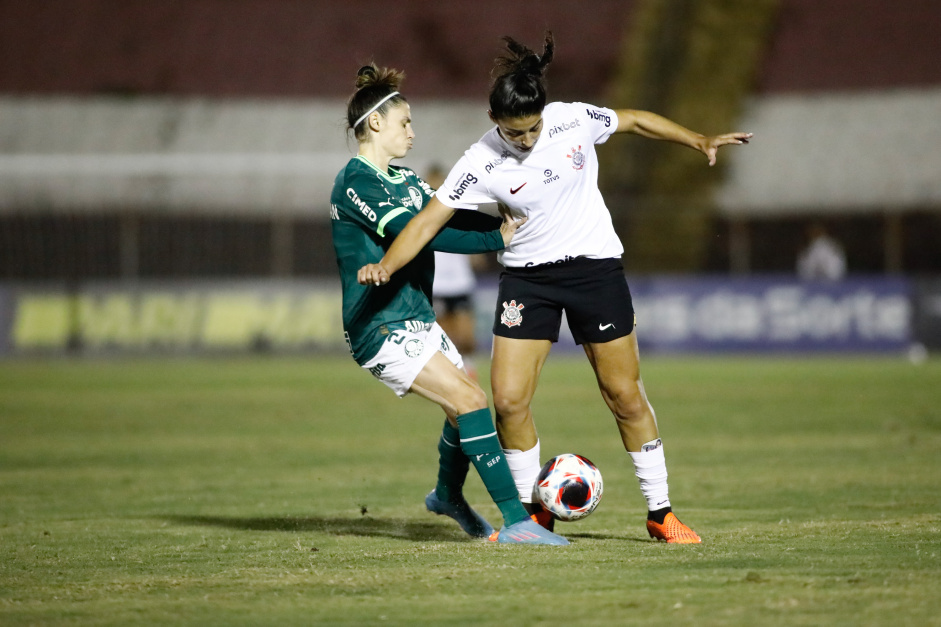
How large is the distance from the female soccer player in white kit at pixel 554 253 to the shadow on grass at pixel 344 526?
2.40 ft

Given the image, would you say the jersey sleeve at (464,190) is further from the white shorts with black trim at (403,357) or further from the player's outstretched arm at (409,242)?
the white shorts with black trim at (403,357)

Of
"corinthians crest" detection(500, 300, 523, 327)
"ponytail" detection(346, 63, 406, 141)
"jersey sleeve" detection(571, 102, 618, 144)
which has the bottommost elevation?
"corinthians crest" detection(500, 300, 523, 327)

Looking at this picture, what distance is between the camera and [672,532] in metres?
5.90

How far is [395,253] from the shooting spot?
576cm

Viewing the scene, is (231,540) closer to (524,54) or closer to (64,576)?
(64,576)

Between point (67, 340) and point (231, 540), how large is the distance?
1706 centimetres

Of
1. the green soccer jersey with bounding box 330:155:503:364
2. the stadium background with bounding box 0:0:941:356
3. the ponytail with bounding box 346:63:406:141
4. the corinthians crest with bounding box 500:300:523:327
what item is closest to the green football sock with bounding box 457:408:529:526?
the corinthians crest with bounding box 500:300:523:327

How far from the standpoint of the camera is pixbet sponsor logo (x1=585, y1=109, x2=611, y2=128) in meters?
6.08

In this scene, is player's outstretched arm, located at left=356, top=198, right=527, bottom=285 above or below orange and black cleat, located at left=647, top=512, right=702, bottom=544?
above

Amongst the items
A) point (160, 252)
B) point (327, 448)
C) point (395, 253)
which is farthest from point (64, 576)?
point (160, 252)

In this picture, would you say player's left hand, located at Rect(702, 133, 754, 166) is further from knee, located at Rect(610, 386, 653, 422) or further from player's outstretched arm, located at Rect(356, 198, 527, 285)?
player's outstretched arm, located at Rect(356, 198, 527, 285)

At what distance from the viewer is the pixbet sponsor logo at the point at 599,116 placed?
6.08 m

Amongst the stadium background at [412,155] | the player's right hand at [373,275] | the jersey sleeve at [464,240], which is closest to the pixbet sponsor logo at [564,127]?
the jersey sleeve at [464,240]

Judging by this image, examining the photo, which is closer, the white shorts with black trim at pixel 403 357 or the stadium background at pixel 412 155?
the white shorts with black trim at pixel 403 357
